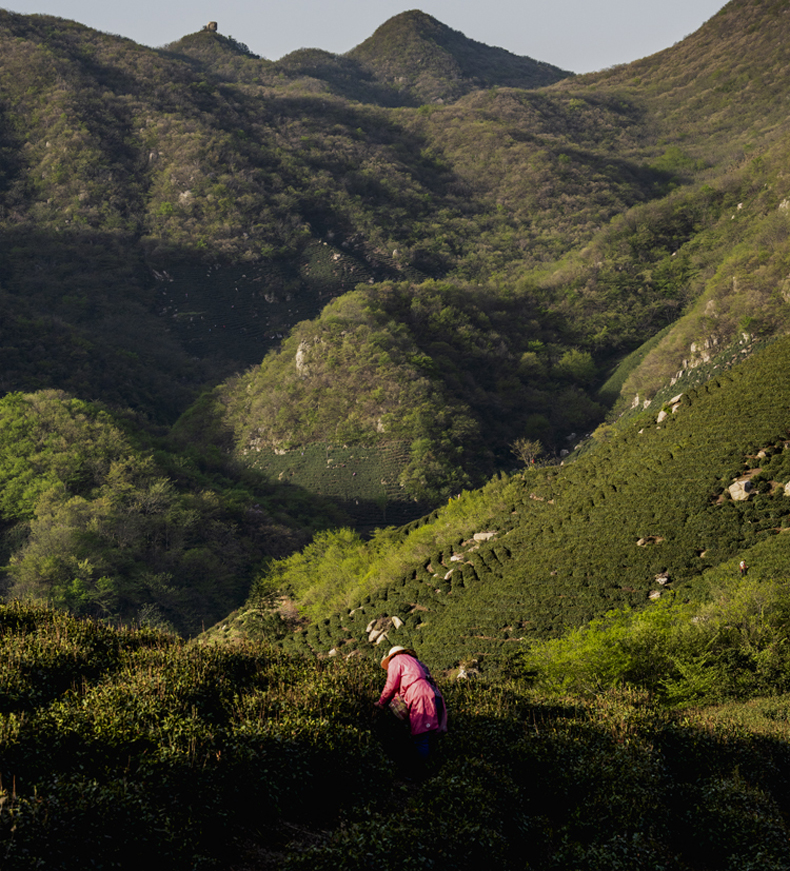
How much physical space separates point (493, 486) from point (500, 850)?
22718 millimetres

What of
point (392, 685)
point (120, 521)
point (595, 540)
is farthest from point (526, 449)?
point (392, 685)

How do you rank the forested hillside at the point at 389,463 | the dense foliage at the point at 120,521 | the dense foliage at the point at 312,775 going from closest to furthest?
the dense foliage at the point at 312,775 → the forested hillside at the point at 389,463 → the dense foliage at the point at 120,521

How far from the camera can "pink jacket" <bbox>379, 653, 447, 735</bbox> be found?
25.3 feet

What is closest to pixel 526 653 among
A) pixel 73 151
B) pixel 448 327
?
pixel 448 327

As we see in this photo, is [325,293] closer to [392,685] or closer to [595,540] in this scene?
[595,540]

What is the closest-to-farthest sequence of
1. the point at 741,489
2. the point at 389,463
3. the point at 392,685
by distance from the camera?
the point at 392,685 < the point at 741,489 < the point at 389,463

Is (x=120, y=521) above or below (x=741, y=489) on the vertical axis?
below

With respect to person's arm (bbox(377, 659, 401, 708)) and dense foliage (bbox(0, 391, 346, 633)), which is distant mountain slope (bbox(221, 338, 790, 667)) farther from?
dense foliage (bbox(0, 391, 346, 633))

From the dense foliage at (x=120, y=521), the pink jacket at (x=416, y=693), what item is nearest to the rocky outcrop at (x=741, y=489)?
the pink jacket at (x=416, y=693)

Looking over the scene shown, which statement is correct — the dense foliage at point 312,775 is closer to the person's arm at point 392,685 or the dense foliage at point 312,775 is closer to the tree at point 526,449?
the person's arm at point 392,685

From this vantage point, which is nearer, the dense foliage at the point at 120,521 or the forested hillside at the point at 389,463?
the forested hillside at the point at 389,463

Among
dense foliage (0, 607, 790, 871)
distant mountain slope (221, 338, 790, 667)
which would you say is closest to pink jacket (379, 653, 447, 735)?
dense foliage (0, 607, 790, 871)

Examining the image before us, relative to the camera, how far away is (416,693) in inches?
306

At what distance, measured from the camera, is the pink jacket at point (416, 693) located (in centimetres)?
770
